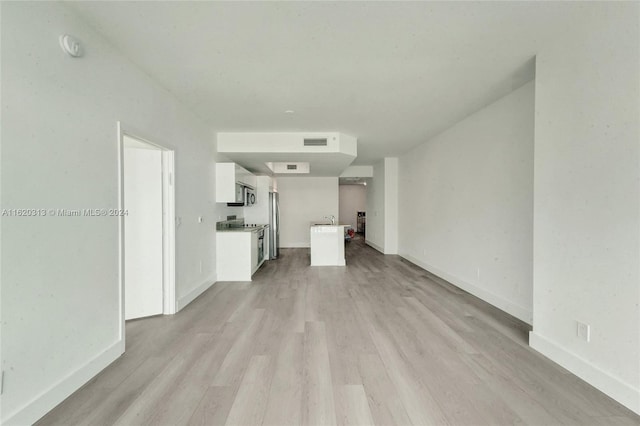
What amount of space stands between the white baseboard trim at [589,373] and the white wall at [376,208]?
521 centimetres

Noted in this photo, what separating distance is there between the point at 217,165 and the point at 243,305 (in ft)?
8.41

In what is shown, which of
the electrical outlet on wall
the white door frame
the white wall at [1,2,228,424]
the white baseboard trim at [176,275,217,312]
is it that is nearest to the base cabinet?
the white baseboard trim at [176,275,217,312]

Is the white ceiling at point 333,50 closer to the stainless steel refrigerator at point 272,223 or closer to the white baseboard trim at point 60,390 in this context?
the white baseboard trim at point 60,390

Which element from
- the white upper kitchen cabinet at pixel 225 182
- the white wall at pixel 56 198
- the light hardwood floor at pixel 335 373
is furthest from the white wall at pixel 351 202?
the white wall at pixel 56 198

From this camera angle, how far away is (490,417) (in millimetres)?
1550

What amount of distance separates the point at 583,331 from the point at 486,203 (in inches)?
78.1

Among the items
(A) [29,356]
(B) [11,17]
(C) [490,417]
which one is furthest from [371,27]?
(A) [29,356]

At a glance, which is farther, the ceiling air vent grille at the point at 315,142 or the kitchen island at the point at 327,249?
the kitchen island at the point at 327,249

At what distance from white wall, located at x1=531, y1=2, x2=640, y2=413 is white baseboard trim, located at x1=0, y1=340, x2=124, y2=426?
375 cm

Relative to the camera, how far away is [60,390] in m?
1.69

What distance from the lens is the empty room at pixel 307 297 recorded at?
1.58 meters

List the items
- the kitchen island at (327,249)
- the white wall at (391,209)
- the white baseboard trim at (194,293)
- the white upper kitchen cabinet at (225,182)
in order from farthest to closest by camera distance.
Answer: the white wall at (391,209)
the kitchen island at (327,249)
the white upper kitchen cabinet at (225,182)
the white baseboard trim at (194,293)

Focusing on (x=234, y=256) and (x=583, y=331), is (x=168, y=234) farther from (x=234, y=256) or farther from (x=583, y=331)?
(x=583, y=331)

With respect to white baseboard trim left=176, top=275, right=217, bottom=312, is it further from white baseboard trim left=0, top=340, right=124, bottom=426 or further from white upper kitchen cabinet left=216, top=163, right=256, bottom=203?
white upper kitchen cabinet left=216, top=163, right=256, bottom=203
